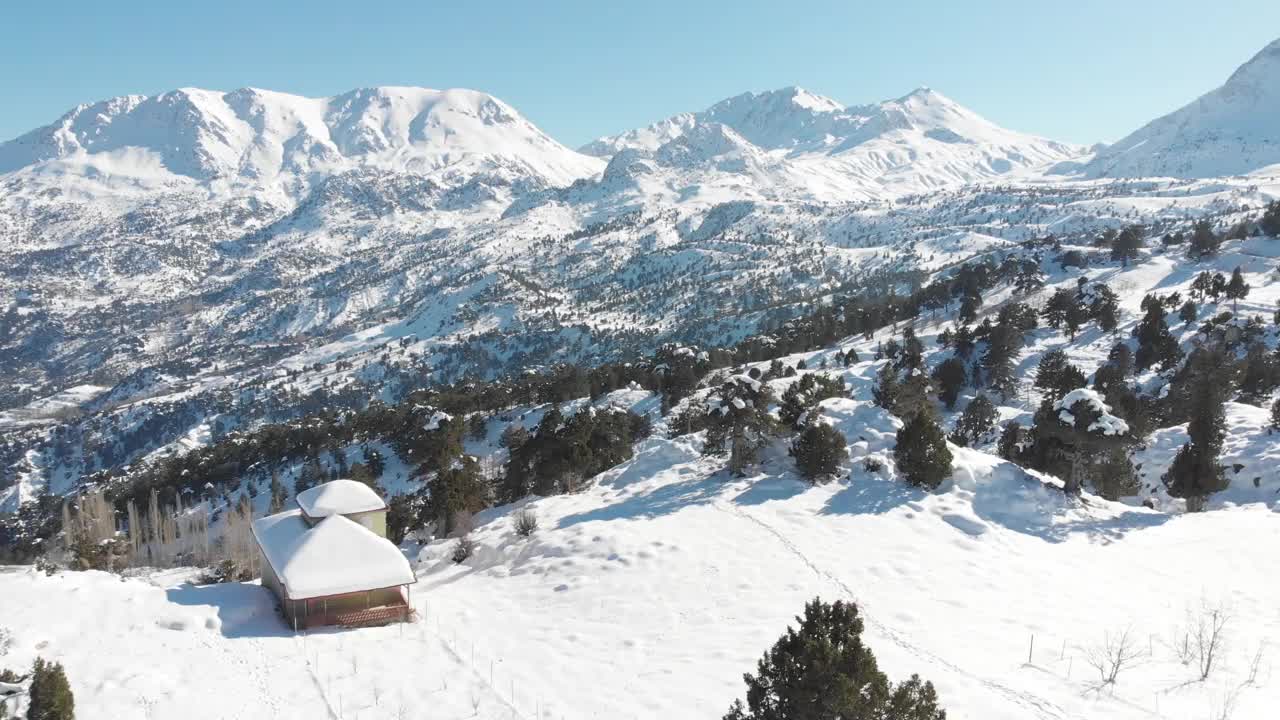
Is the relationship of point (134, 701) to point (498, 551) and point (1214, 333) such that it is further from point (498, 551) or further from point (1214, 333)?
point (1214, 333)

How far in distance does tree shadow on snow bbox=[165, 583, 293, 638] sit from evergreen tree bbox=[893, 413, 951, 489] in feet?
103

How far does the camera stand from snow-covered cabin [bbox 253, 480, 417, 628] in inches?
1121

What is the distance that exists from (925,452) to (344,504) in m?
31.1

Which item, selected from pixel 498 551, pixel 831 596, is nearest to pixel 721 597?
pixel 831 596

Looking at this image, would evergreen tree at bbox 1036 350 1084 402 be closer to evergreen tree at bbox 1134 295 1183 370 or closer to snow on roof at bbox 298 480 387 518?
evergreen tree at bbox 1134 295 1183 370

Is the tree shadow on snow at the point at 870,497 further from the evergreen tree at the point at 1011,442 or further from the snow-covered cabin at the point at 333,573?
the evergreen tree at the point at 1011,442

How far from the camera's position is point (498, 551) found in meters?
37.5

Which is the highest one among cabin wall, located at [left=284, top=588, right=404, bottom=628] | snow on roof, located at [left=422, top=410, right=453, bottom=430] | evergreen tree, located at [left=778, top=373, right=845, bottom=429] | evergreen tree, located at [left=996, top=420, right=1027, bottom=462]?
snow on roof, located at [left=422, top=410, right=453, bottom=430]

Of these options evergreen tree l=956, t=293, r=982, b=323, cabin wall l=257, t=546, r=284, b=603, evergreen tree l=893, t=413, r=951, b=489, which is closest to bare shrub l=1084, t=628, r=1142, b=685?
evergreen tree l=893, t=413, r=951, b=489

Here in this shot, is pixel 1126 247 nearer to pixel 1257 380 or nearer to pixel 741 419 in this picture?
pixel 1257 380

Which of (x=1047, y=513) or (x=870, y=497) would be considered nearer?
(x=1047, y=513)

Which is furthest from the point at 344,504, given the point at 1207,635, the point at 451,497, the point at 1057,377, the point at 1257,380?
the point at 1257,380

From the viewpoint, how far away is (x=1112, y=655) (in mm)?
21688

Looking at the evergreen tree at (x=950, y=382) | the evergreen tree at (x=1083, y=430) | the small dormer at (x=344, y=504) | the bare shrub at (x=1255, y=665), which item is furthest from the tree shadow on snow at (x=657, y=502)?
the evergreen tree at (x=950, y=382)
